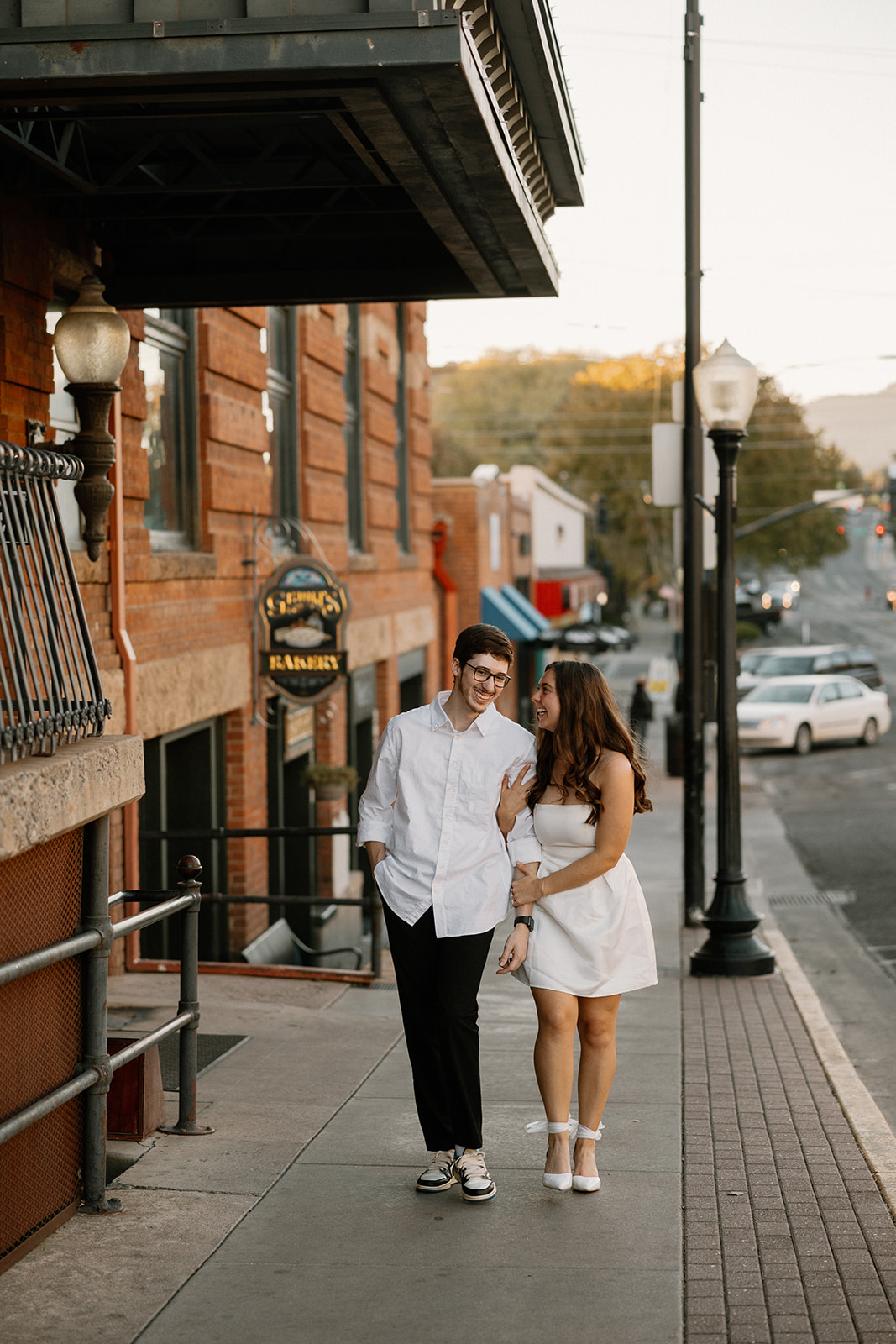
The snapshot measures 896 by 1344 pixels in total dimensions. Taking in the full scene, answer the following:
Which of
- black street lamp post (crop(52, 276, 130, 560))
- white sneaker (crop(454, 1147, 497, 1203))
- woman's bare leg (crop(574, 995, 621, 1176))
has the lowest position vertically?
white sneaker (crop(454, 1147, 497, 1203))

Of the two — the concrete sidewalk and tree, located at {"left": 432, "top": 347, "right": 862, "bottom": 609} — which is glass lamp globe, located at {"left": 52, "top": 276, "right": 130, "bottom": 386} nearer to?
the concrete sidewalk

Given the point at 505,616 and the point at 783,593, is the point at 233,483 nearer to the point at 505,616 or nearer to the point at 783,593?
the point at 505,616

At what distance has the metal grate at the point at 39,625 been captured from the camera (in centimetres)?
420

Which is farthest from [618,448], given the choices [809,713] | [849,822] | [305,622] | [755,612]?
[305,622]

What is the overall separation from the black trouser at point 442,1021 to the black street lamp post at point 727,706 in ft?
16.4

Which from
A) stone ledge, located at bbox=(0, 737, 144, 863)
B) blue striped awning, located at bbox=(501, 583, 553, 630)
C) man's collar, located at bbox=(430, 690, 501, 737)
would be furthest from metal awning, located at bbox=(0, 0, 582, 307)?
blue striped awning, located at bbox=(501, 583, 553, 630)

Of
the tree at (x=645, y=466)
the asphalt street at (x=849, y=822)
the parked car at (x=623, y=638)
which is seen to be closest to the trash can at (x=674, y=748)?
the asphalt street at (x=849, y=822)

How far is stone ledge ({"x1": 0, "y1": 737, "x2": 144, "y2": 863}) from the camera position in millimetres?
3861

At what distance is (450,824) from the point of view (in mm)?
4977

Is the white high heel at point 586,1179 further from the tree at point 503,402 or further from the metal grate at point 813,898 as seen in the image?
the tree at point 503,402

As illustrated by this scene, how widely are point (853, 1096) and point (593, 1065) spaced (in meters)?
2.08

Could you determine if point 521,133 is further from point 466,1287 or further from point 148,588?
point 466,1287

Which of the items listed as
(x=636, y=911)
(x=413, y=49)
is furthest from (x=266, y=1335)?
(x=413, y=49)

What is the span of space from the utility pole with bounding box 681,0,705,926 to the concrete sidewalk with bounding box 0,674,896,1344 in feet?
15.9
